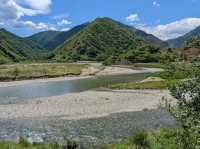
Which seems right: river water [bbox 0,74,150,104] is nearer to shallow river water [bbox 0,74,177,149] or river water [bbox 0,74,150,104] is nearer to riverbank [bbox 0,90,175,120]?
riverbank [bbox 0,90,175,120]

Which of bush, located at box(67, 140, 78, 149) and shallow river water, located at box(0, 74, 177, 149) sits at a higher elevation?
bush, located at box(67, 140, 78, 149)

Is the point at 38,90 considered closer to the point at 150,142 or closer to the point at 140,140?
the point at 140,140

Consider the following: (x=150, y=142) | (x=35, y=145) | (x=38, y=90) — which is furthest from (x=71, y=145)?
(x=38, y=90)

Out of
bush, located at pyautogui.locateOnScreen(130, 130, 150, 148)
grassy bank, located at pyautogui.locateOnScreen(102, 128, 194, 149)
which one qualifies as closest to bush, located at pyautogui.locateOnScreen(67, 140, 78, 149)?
grassy bank, located at pyautogui.locateOnScreen(102, 128, 194, 149)

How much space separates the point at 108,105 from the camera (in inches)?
1966

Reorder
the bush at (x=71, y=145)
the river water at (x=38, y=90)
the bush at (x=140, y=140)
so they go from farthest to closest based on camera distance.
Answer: the river water at (x=38, y=90)
the bush at (x=71, y=145)
the bush at (x=140, y=140)

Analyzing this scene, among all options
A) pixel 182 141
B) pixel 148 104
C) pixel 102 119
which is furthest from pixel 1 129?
pixel 182 141

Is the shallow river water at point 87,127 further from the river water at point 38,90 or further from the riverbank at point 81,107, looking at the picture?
the river water at point 38,90

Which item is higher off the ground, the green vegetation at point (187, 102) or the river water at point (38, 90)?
the green vegetation at point (187, 102)

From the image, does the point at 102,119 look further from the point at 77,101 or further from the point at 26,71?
the point at 26,71

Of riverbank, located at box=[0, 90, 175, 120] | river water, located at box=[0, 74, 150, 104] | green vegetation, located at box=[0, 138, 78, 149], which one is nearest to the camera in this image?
green vegetation, located at box=[0, 138, 78, 149]

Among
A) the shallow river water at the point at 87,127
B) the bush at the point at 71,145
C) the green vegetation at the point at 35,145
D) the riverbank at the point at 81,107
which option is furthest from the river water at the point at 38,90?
the bush at the point at 71,145

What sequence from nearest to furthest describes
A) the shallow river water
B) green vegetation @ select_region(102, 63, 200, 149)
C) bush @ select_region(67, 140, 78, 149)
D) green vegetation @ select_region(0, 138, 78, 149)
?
green vegetation @ select_region(102, 63, 200, 149) < green vegetation @ select_region(0, 138, 78, 149) < bush @ select_region(67, 140, 78, 149) < the shallow river water

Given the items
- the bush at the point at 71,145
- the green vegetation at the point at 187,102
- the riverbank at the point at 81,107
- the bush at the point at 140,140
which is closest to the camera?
the green vegetation at the point at 187,102
